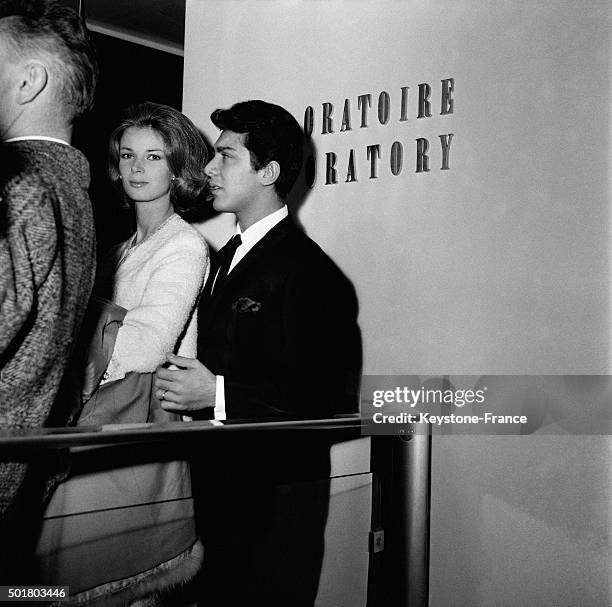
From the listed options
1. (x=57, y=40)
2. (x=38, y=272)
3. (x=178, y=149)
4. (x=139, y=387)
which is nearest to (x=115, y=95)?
(x=178, y=149)

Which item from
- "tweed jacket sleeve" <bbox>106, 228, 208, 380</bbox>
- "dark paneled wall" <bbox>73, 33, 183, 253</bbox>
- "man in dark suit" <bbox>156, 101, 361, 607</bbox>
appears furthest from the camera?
"dark paneled wall" <bbox>73, 33, 183, 253</bbox>

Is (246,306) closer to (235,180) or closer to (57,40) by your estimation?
(235,180)

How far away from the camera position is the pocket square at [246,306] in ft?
6.66

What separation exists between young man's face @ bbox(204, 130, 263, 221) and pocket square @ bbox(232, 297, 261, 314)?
0.99 feet

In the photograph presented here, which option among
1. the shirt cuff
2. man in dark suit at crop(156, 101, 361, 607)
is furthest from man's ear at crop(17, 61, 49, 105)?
the shirt cuff

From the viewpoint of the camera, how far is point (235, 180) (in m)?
2.24

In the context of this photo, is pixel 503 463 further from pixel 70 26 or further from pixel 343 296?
pixel 70 26

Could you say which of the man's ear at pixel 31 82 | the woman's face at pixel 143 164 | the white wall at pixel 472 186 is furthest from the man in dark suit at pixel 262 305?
the man's ear at pixel 31 82

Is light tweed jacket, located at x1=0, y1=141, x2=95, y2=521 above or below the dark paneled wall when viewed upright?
below

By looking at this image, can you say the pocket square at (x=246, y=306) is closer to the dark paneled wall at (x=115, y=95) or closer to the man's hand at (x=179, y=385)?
the man's hand at (x=179, y=385)

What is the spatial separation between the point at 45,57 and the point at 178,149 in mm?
961

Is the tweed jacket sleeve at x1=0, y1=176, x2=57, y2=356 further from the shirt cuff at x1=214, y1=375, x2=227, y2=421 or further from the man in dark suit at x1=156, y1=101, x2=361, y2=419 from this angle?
the shirt cuff at x1=214, y1=375, x2=227, y2=421

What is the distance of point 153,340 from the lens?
171cm

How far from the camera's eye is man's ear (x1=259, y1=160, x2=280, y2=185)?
7.37ft
